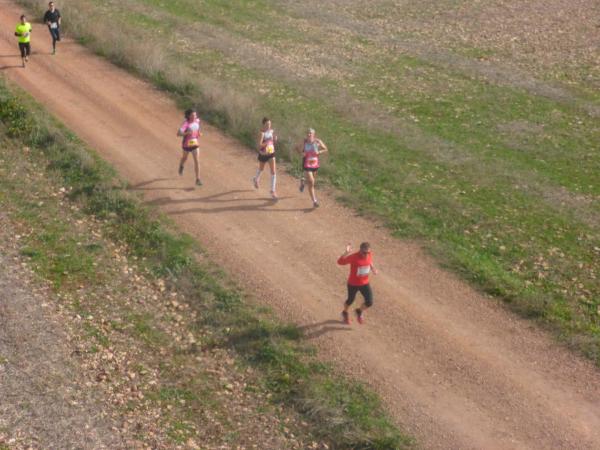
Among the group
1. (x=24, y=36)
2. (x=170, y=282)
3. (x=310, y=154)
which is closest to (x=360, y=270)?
(x=170, y=282)

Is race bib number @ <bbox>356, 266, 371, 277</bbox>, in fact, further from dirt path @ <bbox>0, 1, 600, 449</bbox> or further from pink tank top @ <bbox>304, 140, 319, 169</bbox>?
pink tank top @ <bbox>304, 140, 319, 169</bbox>

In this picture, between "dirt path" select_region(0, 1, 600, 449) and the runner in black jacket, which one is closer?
"dirt path" select_region(0, 1, 600, 449)

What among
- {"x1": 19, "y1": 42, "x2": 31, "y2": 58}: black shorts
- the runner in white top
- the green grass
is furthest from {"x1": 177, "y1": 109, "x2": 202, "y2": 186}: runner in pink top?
{"x1": 19, "y1": 42, "x2": 31, "y2": 58}: black shorts

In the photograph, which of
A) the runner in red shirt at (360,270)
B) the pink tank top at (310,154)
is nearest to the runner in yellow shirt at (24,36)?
the pink tank top at (310,154)

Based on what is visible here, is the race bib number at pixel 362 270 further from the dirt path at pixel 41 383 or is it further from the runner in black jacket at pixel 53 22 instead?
the runner in black jacket at pixel 53 22

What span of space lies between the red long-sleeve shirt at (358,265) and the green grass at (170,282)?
146 cm

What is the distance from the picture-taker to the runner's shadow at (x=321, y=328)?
1430cm

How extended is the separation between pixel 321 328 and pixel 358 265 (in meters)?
1.41

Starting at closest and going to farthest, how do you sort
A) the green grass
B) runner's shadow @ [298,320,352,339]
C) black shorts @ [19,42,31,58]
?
the green grass, runner's shadow @ [298,320,352,339], black shorts @ [19,42,31,58]

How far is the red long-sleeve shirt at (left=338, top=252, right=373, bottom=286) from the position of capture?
1391 centimetres

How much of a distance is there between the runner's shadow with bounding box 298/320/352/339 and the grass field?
3104mm

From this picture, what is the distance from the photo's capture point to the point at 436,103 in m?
25.9

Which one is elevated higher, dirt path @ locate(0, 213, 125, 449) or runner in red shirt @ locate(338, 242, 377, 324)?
runner in red shirt @ locate(338, 242, 377, 324)

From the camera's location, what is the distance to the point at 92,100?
2403 cm
